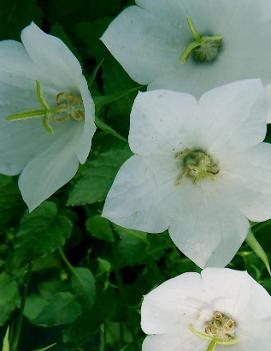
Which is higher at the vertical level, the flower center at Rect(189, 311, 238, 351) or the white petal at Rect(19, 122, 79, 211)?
the white petal at Rect(19, 122, 79, 211)

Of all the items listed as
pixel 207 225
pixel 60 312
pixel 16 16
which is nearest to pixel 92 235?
pixel 60 312

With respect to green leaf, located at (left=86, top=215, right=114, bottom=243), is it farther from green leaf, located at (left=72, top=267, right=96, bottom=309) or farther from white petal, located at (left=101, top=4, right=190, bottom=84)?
white petal, located at (left=101, top=4, right=190, bottom=84)

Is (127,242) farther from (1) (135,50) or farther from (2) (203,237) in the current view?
(1) (135,50)

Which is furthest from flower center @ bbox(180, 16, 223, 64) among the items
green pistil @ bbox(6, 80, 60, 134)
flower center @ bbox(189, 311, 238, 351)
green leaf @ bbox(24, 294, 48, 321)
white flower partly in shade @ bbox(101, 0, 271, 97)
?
green leaf @ bbox(24, 294, 48, 321)

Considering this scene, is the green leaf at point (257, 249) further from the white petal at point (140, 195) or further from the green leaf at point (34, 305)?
the green leaf at point (34, 305)

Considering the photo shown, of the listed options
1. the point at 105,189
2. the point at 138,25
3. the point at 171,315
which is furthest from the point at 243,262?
the point at 138,25

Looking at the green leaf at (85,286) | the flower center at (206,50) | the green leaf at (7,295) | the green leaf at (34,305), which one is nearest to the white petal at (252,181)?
the flower center at (206,50)
